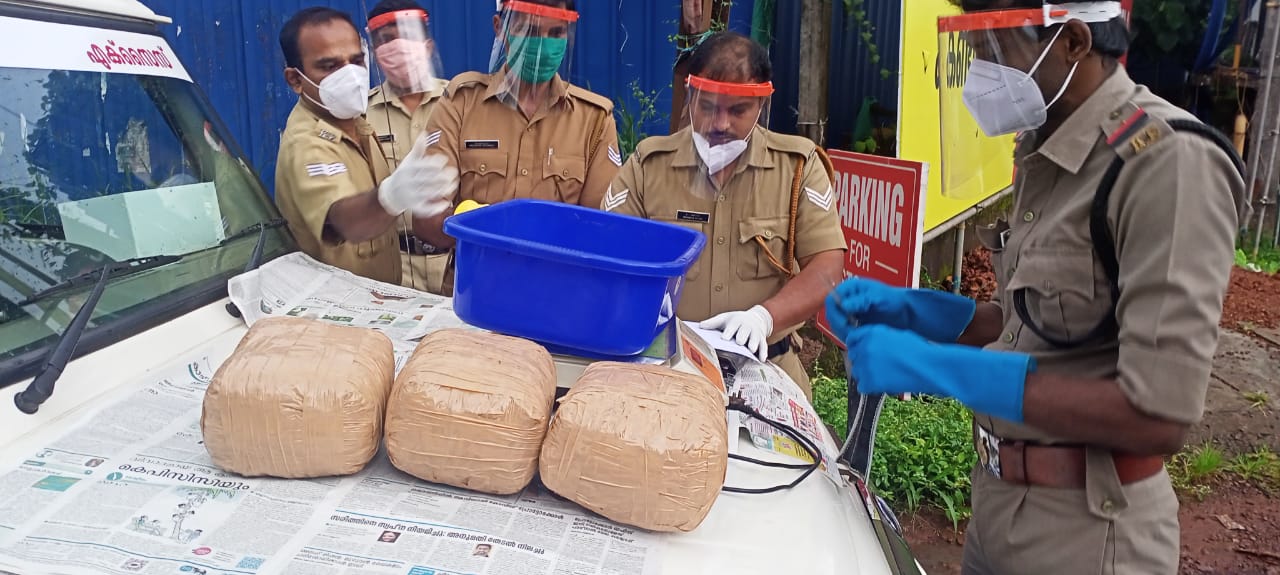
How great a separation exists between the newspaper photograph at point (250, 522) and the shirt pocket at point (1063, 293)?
2.87ft

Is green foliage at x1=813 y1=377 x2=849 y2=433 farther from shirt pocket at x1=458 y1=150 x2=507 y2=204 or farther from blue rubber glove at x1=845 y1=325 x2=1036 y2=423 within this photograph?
blue rubber glove at x1=845 y1=325 x2=1036 y2=423

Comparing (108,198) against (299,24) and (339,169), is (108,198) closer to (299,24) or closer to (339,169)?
(339,169)

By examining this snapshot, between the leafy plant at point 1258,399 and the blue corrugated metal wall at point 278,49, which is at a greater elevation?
the blue corrugated metal wall at point 278,49

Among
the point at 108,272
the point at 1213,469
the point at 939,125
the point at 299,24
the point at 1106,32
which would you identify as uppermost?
the point at 299,24

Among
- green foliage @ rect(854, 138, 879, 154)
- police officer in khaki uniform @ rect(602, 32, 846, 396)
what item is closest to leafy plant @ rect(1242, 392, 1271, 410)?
green foliage @ rect(854, 138, 879, 154)

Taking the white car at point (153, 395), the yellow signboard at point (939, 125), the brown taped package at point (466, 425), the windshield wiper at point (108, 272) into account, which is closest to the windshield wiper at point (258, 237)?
the white car at point (153, 395)

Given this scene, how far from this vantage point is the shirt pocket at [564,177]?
11.1ft

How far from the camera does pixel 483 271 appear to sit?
1.91m

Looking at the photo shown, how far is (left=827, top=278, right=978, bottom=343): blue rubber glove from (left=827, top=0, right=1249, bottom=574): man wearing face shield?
13 cm

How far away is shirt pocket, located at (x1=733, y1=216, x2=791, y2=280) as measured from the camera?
2973 millimetres

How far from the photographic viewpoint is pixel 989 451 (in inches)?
74.5

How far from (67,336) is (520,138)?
6.21 ft

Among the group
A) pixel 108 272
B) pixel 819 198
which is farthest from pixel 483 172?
pixel 108 272

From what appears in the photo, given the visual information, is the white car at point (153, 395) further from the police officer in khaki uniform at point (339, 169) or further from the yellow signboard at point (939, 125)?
the yellow signboard at point (939, 125)
